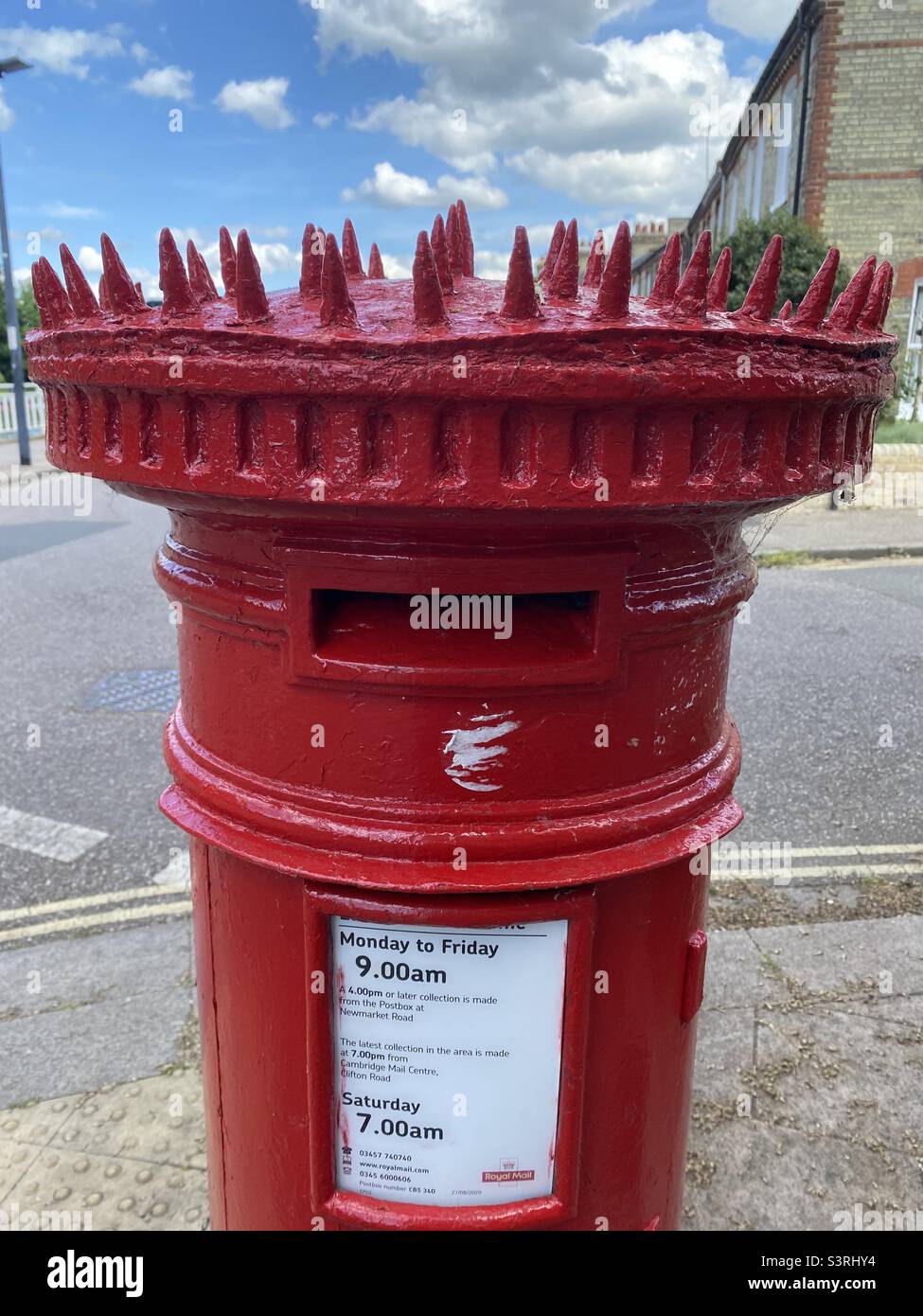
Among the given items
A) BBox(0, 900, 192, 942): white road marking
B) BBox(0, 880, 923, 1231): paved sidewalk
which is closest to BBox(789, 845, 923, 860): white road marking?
BBox(0, 880, 923, 1231): paved sidewalk

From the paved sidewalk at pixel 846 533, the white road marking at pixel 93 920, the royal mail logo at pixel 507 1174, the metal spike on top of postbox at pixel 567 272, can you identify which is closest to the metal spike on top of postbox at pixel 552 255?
the metal spike on top of postbox at pixel 567 272

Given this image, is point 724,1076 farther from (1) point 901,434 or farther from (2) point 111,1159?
(1) point 901,434

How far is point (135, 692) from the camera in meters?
5.36

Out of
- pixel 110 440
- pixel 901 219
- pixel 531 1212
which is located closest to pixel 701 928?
pixel 531 1212

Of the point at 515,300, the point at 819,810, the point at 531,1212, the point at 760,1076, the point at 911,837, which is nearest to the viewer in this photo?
the point at 515,300

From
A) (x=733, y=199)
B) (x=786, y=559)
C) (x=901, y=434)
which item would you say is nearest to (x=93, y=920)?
(x=786, y=559)

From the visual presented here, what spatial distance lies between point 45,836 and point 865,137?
15926mm

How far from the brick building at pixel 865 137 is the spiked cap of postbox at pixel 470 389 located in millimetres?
14925

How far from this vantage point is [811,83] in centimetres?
1456

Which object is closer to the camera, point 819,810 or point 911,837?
point 911,837

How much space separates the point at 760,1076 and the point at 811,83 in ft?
53.9

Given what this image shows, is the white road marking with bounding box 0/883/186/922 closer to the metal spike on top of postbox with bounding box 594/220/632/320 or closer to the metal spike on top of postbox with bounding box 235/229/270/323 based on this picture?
the metal spike on top of postbox with bounding box 235/229/270/323
